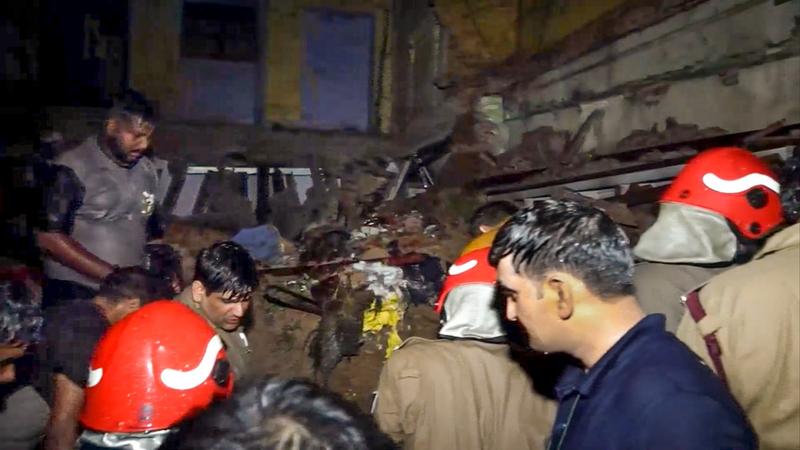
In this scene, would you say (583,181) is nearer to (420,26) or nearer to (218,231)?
(218,231)

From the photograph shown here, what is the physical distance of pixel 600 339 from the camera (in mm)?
1869

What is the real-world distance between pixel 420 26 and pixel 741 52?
5987 millimetres

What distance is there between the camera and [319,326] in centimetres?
669

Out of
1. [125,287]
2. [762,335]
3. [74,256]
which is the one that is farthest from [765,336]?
[74,256]

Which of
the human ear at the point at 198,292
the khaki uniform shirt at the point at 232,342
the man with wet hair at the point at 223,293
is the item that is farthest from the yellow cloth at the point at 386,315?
the human ear at the point at 198,292

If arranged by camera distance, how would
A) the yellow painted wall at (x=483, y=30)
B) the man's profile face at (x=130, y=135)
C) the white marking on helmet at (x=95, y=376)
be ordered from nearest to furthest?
the white marking on helmet at (x=95, y=376) < the man's profile face at (x=130, y=135) < the yellow painted wall at (x=483, y=30)

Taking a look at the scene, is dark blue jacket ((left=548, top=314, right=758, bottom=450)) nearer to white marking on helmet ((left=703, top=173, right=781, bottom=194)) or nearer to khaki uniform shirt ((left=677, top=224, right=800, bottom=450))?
khaki uniform shirt ((left=677, top=224, right=800, bottom=450))

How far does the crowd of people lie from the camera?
5.16 ft

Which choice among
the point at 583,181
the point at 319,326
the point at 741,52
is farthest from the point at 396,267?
the point at 741,52

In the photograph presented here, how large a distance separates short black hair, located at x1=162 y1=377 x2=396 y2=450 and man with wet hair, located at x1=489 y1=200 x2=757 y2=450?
0.68 metres

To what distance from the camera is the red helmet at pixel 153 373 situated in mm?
1924

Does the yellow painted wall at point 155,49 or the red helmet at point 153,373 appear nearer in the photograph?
the red helmet at point 153,373

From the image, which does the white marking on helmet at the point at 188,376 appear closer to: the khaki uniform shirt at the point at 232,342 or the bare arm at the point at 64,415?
the bare arm at the point at 64,415

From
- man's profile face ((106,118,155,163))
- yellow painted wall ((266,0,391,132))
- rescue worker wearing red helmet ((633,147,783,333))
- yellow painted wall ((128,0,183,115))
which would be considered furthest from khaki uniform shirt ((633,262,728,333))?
yellow painted wall ((128,0,183,115))
